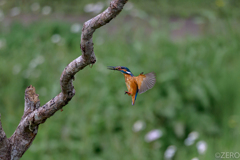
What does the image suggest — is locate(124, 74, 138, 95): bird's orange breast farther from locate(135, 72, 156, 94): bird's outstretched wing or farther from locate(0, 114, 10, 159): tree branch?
locate(0, 114, 10, 159): tree branch

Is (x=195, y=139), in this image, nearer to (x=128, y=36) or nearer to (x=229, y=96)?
(x=229, y=96)

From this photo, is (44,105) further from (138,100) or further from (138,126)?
(138,100)

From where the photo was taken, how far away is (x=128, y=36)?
147 inches

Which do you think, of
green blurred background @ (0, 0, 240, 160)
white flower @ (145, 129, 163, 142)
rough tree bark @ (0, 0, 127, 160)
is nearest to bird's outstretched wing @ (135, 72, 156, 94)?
rough tree bark @ (0, 0, 127, 160)

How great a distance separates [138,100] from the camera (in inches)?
113

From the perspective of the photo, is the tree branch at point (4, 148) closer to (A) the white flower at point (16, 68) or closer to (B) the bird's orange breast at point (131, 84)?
(B) the bird's orange breast at point (131, 84)

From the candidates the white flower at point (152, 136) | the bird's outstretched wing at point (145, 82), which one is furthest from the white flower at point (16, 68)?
the bird's outstretched wing at point (145, 82)

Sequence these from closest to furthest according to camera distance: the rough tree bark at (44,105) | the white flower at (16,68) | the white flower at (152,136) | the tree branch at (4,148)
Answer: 1. the rough tree bark at (44,105)
2. the tree branch at (4,148)
3. the white flower at (152,136)
4. the white flower at (16,68)

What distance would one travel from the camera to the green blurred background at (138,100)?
250 centimetres

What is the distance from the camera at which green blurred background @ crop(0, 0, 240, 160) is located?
2.50m

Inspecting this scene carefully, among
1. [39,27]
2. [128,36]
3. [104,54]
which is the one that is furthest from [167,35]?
[39,27]

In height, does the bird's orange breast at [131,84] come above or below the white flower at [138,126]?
below

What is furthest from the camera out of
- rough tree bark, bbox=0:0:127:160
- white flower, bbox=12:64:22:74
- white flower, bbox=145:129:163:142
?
white flower, bbox=12:64:22:74

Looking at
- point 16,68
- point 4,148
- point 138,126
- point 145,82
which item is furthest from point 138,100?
point 145,82
